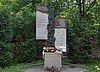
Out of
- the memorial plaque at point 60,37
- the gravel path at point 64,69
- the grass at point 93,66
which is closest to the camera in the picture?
the grass at point 93,66

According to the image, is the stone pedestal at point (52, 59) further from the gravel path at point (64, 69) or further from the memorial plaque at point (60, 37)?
the memorial plaque at point (60, 37)

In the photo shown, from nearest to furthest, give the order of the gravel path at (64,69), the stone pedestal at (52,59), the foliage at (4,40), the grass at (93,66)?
the grass at (93,66)
the stone pedestal at (52,59)
the gravel path at (64,69)
the foliage at (4,40)

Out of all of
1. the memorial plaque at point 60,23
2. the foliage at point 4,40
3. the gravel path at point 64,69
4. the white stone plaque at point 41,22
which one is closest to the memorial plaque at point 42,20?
the white stone plaque at point 41,22

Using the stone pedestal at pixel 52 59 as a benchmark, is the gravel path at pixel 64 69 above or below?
below

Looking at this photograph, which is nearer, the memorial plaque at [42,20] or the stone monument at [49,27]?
the stone monument at [49,27]

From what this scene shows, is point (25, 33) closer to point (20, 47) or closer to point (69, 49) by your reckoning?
point (20, 47)

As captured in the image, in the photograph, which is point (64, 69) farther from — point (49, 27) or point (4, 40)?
point (4, 40)

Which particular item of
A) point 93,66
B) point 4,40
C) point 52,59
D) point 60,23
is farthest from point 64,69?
point 4,40

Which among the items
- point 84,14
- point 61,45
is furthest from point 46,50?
point 84,14

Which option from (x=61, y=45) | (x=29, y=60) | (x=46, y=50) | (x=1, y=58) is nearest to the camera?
(x=46, y=50)

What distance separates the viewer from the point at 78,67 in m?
8.76

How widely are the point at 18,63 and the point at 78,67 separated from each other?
2700mm

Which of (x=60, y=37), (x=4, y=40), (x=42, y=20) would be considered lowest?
(x=4, y=40)

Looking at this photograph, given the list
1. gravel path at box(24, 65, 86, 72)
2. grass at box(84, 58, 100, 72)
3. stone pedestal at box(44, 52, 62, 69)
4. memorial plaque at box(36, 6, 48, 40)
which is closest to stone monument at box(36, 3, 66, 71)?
memorial plaque at box(36, 6, 48, 40)
